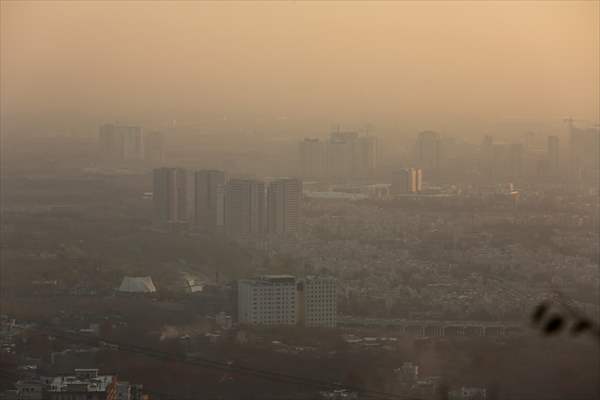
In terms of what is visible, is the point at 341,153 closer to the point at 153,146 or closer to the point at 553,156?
the point at 153,146

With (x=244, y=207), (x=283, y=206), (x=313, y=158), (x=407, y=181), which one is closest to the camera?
(x=244, y=207)

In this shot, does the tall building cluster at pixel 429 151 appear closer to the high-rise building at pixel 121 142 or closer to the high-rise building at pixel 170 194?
the high-rise building at pixel 121 142

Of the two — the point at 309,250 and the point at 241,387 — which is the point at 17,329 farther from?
the point at 309,250

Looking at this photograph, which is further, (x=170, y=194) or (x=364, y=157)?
(x=364, y=157)

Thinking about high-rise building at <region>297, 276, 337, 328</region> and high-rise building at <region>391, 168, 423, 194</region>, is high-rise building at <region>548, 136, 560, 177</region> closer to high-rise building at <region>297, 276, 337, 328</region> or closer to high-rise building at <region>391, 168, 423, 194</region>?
high-rise building at <region>391, 168, 423, 194</region>

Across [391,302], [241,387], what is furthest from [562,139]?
[241,387]

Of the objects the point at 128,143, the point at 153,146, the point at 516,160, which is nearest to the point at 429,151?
the point at 516,160
